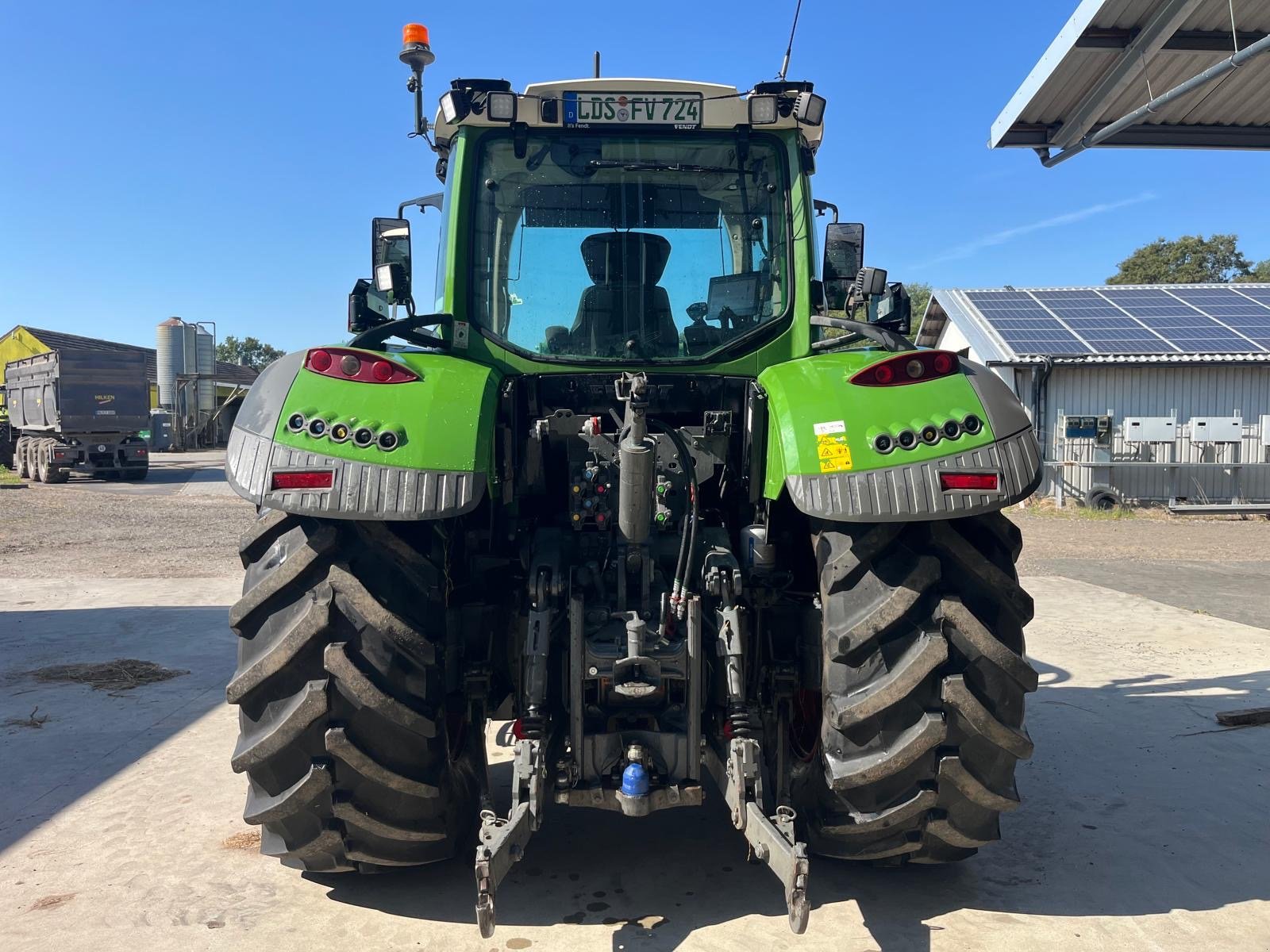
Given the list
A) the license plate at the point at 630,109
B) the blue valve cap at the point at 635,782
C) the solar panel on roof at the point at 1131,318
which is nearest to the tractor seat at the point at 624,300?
the license plate at the point at 630,109

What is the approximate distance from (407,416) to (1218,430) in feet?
60.2

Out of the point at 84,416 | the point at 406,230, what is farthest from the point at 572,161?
the point at 84,416

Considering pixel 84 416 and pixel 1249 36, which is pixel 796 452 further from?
pixel 84 416

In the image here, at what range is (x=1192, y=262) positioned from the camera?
5038cm

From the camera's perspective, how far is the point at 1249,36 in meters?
6.63

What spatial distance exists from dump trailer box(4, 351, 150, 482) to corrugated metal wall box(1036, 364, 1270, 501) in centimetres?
2033

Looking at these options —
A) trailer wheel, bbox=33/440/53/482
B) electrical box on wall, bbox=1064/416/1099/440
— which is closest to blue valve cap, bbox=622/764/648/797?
electrical box on wall, bbox=1064/416/1099/440

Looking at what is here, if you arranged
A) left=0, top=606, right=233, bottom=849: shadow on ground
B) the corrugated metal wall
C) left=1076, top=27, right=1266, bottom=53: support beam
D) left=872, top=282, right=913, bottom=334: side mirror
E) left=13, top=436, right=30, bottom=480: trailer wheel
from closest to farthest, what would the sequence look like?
left=872, top=282, right=913, bottom=334: side mirror
left=0, top=606, right=233, bottom=849: shadow on ground
left=1076, top=27, right=1266, bottom=53: support beam
the corrugated metal wall
left=13, top=436, right=30, bottom=480: trailer wheel

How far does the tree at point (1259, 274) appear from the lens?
50219 millimetres

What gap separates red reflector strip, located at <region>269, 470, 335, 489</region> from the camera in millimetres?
2668

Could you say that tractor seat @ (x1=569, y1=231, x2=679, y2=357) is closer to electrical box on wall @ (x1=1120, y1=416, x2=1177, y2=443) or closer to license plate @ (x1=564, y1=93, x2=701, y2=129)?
license plate @ (x1=564, y1=93, x2=701, y2=129)

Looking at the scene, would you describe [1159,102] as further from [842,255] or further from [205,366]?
[205,366]

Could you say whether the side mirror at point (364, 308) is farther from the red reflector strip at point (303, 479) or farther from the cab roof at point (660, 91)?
the red reflector strip at point (303, 479)

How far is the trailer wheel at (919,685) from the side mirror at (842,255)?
1413 mm
